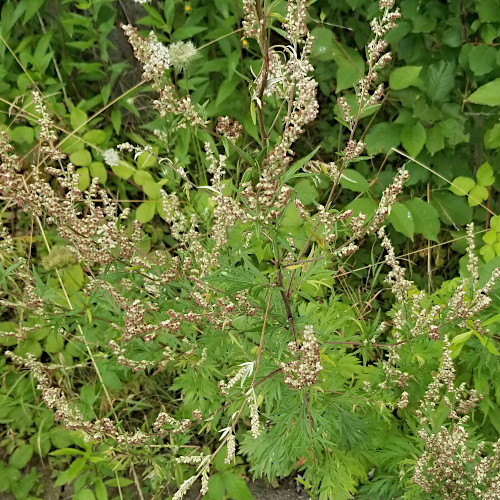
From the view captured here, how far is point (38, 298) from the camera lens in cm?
223

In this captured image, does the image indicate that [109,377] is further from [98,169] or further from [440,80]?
[440,80]

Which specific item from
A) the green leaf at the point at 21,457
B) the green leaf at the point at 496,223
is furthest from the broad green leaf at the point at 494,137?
the green leaf at the point at 21,457

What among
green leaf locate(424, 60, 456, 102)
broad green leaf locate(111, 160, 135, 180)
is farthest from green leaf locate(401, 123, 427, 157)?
broad green leaf locate(111, 160, 135, 180)

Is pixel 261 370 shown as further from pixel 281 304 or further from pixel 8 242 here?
pixel 8 242

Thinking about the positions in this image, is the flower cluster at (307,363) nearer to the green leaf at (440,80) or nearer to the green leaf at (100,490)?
the green leaf at (100,490)

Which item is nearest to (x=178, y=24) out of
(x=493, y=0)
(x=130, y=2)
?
(x=130, y=2)

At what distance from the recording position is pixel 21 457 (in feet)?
10.4

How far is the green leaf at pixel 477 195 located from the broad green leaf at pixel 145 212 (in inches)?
71.9

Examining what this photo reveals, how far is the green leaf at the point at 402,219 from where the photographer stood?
2949 millimetres

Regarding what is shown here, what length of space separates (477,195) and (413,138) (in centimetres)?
47

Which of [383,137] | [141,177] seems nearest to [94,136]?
[141,177]

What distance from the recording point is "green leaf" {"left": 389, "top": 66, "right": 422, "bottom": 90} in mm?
2991

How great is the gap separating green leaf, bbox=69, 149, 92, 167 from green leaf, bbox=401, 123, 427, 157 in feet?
6.21

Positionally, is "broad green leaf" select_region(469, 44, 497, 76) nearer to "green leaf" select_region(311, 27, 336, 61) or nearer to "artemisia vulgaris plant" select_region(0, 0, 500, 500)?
Answer: "green leaf" select_region(311, 27, 336, 61)
